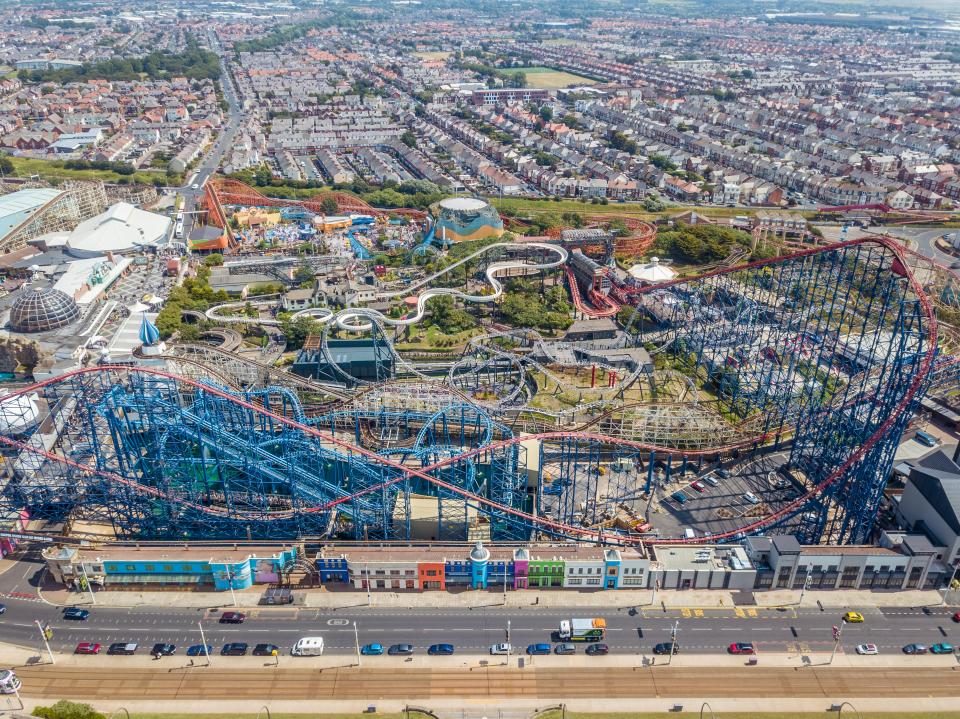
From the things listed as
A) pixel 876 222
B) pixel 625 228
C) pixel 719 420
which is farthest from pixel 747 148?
pixel 719 420

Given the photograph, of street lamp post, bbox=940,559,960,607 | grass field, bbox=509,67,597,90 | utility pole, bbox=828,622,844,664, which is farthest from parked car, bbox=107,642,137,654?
grass field, bbox=509,67,597,90

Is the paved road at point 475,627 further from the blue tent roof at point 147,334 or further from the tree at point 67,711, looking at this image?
the blue tent roof at point 147,334

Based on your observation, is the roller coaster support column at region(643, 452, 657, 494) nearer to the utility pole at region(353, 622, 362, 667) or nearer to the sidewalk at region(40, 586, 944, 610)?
the sidewalk at region(40, 586, 944, 610)

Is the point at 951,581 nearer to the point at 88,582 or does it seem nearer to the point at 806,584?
the point at 806,584

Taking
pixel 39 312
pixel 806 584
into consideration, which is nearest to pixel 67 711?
pixel 806 584

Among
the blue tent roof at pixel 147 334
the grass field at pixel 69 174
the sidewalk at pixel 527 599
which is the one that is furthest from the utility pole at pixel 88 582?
the grass field at pixel 69 174

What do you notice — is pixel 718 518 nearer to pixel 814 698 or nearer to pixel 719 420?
pixel 719 420
